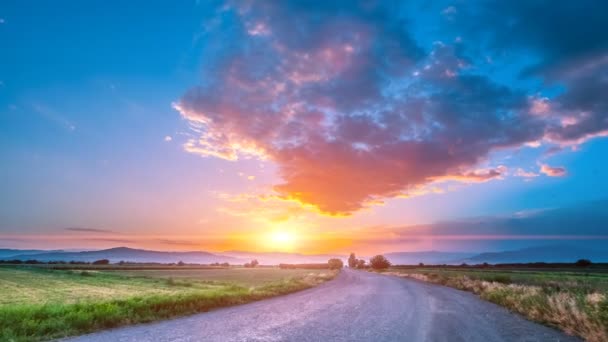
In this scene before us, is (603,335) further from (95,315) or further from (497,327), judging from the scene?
(95,315)

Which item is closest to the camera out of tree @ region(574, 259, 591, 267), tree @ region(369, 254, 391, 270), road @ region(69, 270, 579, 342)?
road @ region(69, 270, 579, 342)

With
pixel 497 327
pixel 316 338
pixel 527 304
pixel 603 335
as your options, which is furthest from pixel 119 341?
pixel 527 304

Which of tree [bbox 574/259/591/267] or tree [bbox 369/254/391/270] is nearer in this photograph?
tree [bbox 574/259/591/267]

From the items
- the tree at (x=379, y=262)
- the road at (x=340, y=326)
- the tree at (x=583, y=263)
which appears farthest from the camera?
the tree at (x=379, y=262)

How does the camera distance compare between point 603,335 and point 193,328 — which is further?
point 193,328

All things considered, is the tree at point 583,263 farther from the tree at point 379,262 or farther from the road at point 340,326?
the road at point 340,326

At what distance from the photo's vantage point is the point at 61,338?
9.60 m

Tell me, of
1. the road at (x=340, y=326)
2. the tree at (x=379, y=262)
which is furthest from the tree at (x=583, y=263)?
the road at (x=340, y=326)

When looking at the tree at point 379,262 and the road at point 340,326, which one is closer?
the road at point 340,326

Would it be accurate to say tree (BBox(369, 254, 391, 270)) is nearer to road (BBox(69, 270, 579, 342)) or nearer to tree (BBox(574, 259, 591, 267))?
tree (BBox(574, 259, 591, 267))

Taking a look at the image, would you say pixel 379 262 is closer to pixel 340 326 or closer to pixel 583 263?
pixel 583 263

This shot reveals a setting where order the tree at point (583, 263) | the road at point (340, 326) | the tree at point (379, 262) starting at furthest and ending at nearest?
the tree at point (379, 262)
the tree at point (583, 263)
the road at point (340, 326)

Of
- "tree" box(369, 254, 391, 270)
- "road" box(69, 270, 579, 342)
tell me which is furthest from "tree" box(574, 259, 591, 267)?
"road" box(69, 270, 579, 342)

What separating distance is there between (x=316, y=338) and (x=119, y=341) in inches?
215
